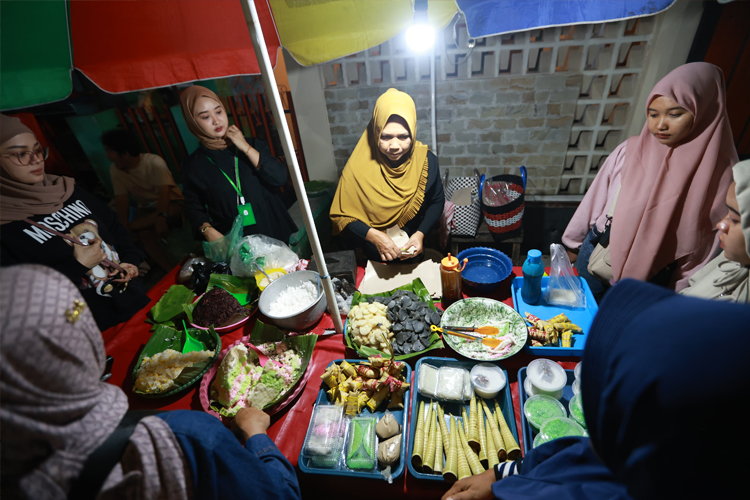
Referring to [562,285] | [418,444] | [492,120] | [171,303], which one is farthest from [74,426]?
[492,120]

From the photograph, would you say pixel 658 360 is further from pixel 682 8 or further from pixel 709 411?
pixel 682 8

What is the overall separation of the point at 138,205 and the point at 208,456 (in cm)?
398

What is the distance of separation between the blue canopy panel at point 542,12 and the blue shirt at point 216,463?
244cm

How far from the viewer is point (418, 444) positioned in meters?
1.20

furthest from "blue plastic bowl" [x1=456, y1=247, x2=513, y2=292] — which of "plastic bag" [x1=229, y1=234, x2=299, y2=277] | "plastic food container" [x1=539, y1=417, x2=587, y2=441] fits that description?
"plastic bag" [x1=229, y1=234, x2=299, y2=277]

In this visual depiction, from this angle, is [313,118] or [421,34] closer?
[421,34]

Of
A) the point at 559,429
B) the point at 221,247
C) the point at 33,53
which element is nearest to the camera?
the point at 559,429

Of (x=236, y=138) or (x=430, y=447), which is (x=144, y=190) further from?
(x=430, y=447)

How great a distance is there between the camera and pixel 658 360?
56 centimetres

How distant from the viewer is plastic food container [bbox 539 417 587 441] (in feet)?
3.68

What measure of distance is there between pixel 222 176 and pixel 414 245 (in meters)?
1.64

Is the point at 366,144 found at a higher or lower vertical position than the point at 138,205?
higher

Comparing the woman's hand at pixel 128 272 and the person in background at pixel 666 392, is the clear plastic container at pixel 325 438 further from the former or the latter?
the woman's hand at pixel 128 272

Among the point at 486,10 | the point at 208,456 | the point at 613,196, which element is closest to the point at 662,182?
the point at 613,196
